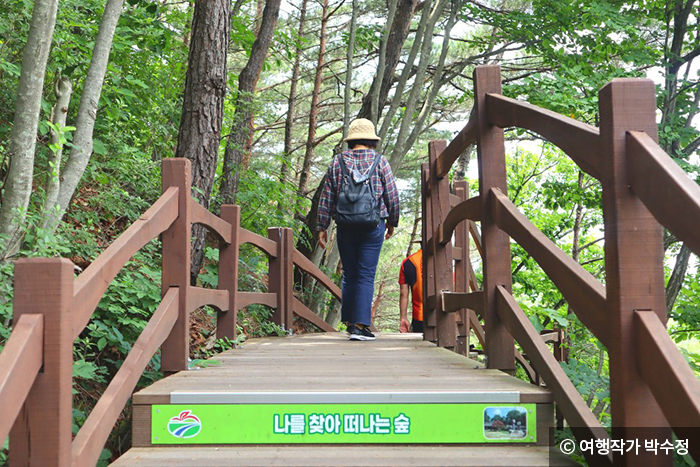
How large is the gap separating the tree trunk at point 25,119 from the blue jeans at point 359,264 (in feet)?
8.99

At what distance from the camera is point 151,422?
2791mm

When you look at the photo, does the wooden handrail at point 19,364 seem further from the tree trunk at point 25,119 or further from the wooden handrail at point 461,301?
the wooden handrail at point 461,301

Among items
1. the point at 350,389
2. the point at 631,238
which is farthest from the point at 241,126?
the point at 631,238

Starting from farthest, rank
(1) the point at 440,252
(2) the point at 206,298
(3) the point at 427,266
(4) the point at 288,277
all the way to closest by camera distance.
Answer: (4) the point at 288,277, (3) the point at 427,266, (1) the point at 440,252, (2) the point at 206,298

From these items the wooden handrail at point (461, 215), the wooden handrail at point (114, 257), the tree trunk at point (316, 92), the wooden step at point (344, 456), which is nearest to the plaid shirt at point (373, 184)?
the wooden handrail at point (461, 215)

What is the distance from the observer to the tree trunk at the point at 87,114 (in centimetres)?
465

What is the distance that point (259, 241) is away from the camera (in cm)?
625

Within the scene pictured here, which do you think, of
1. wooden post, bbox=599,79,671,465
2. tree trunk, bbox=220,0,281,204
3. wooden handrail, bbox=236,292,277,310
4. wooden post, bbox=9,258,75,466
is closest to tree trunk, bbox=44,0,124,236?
wooden handrail, bbox=236,292,277,310

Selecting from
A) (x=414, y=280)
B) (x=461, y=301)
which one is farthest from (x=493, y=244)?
(x=414, y=280)

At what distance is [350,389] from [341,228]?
317cm

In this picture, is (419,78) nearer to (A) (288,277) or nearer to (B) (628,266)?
(A) (288,277)

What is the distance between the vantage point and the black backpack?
19.1 feet

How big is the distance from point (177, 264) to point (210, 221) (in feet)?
2.38

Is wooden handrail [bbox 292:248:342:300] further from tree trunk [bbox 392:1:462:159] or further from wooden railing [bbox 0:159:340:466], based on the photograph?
wooden railing [bbox 0:159:340:466]
